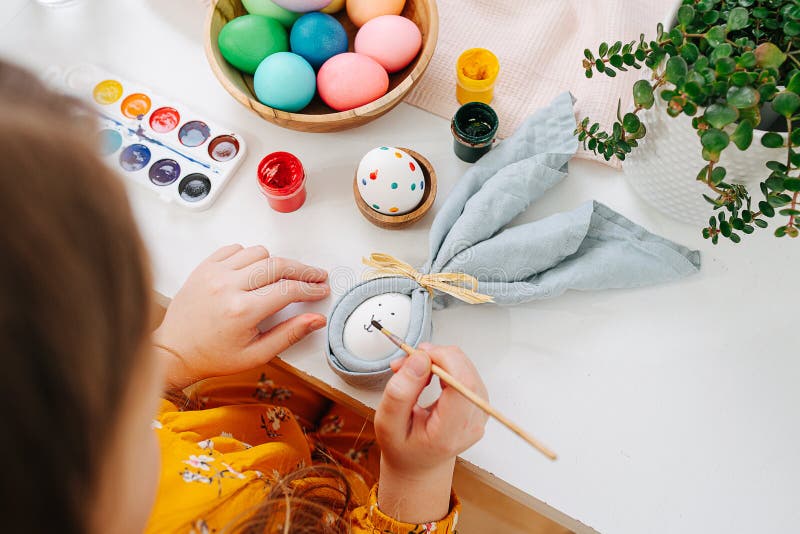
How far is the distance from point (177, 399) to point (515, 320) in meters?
0.45

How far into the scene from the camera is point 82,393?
0.29 metres

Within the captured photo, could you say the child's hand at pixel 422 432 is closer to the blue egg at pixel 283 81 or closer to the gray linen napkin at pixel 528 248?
the gray linen napkin at pixel 528 248

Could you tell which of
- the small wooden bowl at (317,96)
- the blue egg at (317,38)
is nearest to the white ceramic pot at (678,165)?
the small wooden bowl at (317,96)

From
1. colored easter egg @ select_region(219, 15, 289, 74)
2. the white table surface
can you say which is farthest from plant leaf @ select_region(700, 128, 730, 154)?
colored easter egg @ select_region(219, 15, 289, 74)

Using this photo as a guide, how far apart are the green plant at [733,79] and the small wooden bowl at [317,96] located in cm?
25

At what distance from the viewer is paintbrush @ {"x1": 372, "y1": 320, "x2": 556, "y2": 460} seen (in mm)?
→ 484

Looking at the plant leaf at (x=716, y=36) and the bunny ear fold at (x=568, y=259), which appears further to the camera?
the bunny ear fold at (x=568, y=259)

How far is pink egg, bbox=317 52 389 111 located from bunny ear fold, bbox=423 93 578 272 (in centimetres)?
17

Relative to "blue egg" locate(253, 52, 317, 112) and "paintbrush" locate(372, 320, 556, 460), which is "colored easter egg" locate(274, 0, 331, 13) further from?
"paintbrush" locate(372, 320, 556, 460)

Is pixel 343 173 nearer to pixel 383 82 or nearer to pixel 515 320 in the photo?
pixel 383 82

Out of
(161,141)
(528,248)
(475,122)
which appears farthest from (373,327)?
(161,141)

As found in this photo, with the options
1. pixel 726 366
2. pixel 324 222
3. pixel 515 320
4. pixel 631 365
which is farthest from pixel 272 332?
pixel 726 366

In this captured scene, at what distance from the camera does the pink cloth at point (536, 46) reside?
82cm

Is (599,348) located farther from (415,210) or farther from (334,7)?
(334,7)
